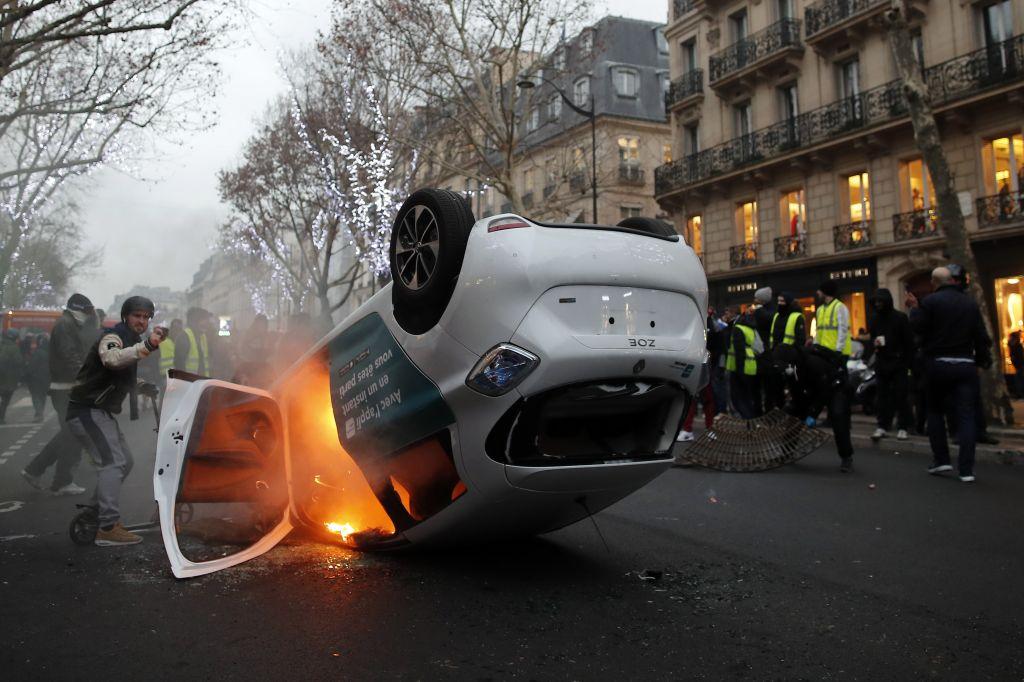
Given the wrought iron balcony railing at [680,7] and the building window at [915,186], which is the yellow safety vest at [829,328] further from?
the wrought iron balcony railing at [680,7]

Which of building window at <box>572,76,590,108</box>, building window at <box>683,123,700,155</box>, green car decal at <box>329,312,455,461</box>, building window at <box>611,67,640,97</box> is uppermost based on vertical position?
building window at <box>611,67,640,97</box>

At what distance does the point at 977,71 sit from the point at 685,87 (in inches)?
442

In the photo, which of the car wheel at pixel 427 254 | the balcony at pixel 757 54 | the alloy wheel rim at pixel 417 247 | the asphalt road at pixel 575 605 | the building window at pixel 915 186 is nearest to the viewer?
the asphalt road at pixel 575 605

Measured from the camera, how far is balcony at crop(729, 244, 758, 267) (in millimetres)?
25703

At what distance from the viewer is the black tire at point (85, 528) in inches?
194

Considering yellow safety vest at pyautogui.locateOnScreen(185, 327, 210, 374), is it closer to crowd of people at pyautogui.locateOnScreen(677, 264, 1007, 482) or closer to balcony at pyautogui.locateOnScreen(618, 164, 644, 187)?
crowd of people at pyautogui.locateOnScreen(677, 264, 1007, 482)

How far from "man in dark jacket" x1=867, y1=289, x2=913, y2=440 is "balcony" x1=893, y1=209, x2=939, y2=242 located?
12.5 metres

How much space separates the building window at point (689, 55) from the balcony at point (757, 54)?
1.75 m

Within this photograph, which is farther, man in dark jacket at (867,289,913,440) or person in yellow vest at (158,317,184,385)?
person in yellow vest at (158,317,184,385)

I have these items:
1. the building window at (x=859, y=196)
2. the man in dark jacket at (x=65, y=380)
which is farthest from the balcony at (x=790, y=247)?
the man in dark jacket at (x=65, y=380)

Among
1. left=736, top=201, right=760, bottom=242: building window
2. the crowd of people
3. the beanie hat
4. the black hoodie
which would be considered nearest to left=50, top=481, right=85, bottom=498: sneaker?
the beanie hat

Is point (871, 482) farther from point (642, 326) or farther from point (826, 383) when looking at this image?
point (642, 326)

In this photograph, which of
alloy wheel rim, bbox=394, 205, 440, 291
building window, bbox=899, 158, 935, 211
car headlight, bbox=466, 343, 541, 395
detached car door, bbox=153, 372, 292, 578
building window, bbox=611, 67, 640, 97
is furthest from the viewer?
building window, bbox=611, 67, 640, 97

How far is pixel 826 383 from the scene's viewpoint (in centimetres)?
780
